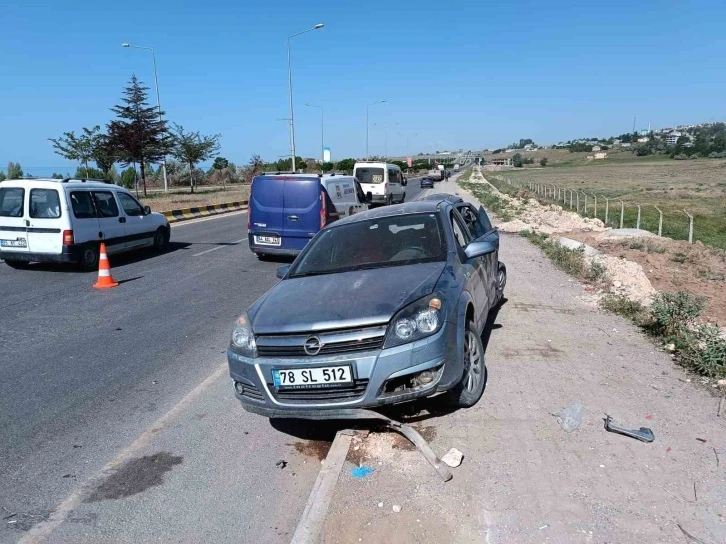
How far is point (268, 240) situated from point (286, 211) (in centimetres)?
75

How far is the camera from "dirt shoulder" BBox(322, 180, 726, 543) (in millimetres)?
3014

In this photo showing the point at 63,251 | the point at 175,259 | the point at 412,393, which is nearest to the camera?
the point at 412,393

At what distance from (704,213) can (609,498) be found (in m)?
30.0

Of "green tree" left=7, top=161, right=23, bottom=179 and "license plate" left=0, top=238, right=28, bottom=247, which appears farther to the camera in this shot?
"green tree" left=7, top=161, right=23, bottom=179

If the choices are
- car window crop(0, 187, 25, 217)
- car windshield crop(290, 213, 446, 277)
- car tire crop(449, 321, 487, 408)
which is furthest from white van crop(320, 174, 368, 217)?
car tire crop(449, 321, 487, 408)

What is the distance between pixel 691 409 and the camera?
432 centimetres

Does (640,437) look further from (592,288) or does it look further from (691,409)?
(592,288)

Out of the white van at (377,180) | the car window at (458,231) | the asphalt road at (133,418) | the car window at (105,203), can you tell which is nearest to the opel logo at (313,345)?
the asphalt road at (133,418)

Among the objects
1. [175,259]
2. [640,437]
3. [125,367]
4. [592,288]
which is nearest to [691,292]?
[592,288]

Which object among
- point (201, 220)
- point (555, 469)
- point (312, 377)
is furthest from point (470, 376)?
point (201, 220)

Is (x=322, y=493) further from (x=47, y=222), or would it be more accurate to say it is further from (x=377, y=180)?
(x=377, y=180)

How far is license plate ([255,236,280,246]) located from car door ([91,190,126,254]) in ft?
9.57

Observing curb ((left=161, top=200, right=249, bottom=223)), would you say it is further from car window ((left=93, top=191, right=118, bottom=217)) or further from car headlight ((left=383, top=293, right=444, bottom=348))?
car headlight ((left=383, top=293, right=444, bottom=348))

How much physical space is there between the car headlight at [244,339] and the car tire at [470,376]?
4.86 ft
